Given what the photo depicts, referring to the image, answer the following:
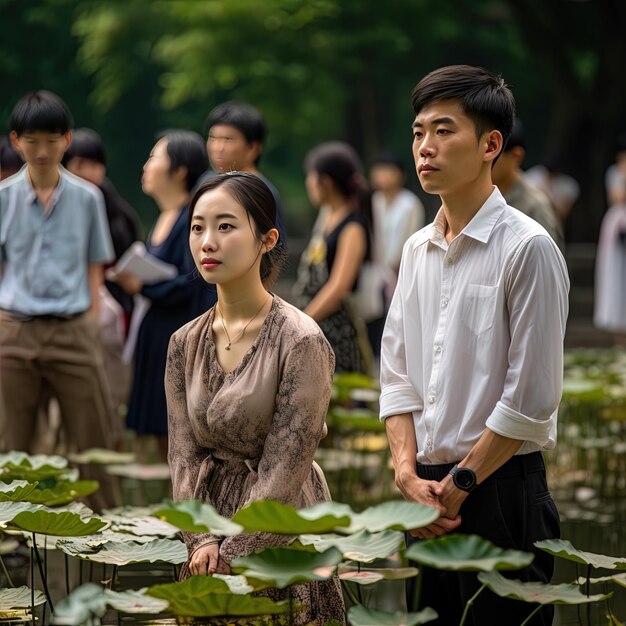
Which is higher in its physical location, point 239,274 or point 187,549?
point 239,274

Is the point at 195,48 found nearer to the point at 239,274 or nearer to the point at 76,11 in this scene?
the point at 76,11

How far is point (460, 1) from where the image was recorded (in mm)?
20875

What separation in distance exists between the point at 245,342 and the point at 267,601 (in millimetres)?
778

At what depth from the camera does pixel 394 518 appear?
3.14 metres

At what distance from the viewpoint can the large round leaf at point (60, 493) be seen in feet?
13.8

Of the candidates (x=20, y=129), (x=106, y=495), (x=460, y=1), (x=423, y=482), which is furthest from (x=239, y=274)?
(x=460, y=1)

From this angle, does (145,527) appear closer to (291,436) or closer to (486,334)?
(291,436)

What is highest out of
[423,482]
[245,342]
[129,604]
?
[245,342]

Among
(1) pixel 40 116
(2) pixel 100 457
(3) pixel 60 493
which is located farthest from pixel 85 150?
(3) pixel 60 493

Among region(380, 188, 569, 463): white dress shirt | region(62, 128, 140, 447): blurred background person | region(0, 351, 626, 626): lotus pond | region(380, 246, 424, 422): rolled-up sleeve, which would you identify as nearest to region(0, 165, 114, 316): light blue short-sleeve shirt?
region(0, 351, 626, 626): lotus pond

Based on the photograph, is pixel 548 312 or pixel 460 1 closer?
→ pixel 548 312

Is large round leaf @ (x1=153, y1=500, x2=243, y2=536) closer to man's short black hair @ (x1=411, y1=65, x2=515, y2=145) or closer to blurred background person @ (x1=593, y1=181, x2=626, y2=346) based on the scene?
man's short black hair @ (x1=411, y1=65, x2=515, y2=145)

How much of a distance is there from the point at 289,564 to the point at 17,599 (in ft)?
3.93

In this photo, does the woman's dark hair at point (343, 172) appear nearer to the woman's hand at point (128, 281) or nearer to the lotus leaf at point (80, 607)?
the woman's hand at point (128, 281)
